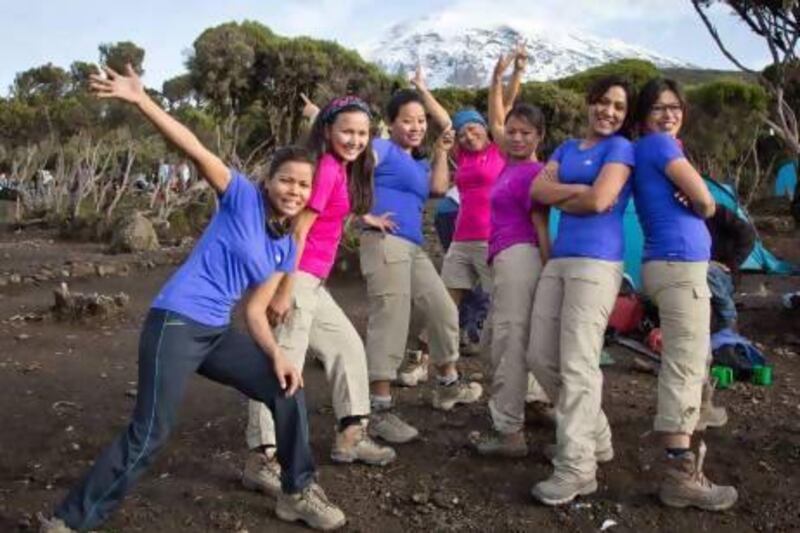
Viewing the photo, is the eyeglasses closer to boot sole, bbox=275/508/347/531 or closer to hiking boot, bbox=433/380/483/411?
hiking boot, bbox=433/380/483/411

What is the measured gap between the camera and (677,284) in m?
3.73

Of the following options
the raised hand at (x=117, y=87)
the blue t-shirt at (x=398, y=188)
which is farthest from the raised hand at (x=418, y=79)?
the raised hand at (x=117, y=87)

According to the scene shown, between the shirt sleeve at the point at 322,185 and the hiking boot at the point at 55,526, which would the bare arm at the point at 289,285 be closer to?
the shirt sleeve at the point at 322,185

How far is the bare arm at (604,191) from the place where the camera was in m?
3.68

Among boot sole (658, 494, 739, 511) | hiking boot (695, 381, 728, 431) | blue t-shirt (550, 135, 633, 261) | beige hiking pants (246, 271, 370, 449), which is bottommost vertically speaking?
boot sole (658, 494, 739, 511)

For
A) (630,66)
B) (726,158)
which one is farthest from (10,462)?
(630,66)

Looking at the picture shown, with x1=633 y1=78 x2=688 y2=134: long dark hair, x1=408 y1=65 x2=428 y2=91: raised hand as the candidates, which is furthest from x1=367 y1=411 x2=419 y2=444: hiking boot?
x1=408 y1=65 x2=428 y2=91: raised hand

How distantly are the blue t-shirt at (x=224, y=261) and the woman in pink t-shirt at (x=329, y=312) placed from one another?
0.35 m

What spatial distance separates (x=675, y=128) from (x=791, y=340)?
347 centimetres

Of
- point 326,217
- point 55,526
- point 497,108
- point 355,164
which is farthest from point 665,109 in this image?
point 55,526

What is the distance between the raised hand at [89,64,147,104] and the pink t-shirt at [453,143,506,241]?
254cm

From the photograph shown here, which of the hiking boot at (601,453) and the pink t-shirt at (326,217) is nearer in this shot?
the pink t-shirt at (326,217)

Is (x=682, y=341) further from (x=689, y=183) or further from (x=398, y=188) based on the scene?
(x=398, y=188)

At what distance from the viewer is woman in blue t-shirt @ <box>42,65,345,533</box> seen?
3.21 meters
